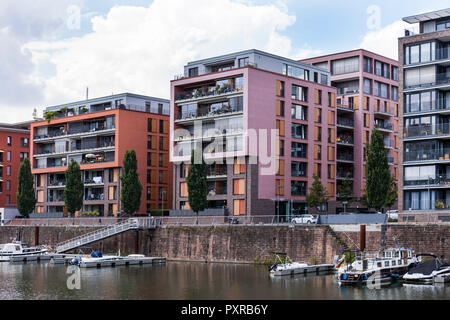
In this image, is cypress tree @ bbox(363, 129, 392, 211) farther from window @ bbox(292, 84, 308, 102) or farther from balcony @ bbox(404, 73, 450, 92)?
window @ bbox(292, 84, 308, 102)

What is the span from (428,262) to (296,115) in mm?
43438

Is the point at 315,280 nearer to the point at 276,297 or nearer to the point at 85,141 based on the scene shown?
the point at 276,297

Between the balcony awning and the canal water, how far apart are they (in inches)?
1373

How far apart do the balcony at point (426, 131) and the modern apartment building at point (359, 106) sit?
27.1 meters

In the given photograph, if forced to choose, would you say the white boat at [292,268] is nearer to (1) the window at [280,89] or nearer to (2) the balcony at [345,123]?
(1) the window at [280,89]

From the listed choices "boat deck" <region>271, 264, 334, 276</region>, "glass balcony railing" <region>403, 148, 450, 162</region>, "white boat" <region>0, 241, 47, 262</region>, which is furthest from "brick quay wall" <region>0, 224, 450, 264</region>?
"glass balcony railing" <region>403, 148, 450, 162</region>

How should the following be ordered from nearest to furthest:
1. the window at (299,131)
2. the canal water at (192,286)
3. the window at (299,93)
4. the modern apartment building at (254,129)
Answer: the canal water at (192,286) < the modern apartment building at (254,129) < the window at (299,131) < the window at (299,93)

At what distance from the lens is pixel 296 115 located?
9625 centimetres

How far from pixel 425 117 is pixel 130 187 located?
40.3 m

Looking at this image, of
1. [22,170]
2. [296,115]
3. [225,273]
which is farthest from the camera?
[22,170]

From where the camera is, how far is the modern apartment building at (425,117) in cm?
7494

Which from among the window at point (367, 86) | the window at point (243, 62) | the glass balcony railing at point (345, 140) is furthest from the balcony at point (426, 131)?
the window at point (367, 86)

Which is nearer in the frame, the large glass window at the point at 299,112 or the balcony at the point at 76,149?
the large glass window at the point at 299,112
